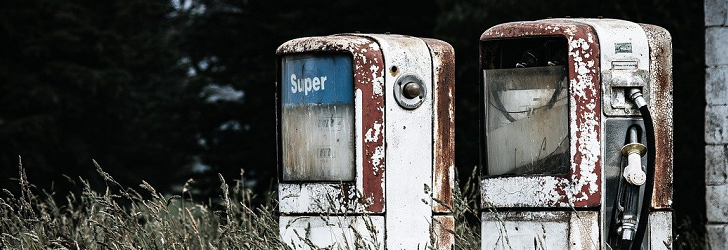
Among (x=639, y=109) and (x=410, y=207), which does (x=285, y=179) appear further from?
(x=639, y=109)

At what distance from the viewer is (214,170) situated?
53.2ft

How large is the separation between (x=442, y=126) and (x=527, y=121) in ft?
2.14

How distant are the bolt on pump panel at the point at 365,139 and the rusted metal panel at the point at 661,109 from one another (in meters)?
1.07

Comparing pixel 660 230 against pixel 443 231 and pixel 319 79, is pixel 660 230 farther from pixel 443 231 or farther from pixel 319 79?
pixel 319 79

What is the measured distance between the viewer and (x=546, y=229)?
4.89 m

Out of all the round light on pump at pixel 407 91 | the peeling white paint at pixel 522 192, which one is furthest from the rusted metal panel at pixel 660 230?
the round light on pump at pixel 407 91

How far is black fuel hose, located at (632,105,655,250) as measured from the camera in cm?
477

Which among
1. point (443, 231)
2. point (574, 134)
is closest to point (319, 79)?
point (443, 231)

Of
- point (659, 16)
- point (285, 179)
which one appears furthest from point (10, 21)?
point (285, 179)

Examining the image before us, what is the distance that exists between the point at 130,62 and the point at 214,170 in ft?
12.0

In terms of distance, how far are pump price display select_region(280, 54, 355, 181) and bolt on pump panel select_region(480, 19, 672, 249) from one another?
0.66m

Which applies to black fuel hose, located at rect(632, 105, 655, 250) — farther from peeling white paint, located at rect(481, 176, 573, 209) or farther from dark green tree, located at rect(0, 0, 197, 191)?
dark green tree, located at rect(0, 0, 197, 191)

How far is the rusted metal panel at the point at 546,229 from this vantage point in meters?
4.81

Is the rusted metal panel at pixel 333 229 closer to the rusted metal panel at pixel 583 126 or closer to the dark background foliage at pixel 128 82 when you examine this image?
the rusted metal panel at pixel 583 126
